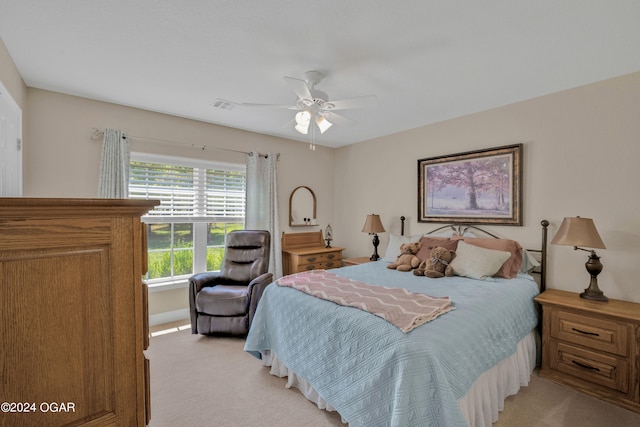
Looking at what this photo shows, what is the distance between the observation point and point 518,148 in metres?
3.01

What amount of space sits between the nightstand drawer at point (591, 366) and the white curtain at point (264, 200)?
10.4ft

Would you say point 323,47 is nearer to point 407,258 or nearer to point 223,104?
point 223,104

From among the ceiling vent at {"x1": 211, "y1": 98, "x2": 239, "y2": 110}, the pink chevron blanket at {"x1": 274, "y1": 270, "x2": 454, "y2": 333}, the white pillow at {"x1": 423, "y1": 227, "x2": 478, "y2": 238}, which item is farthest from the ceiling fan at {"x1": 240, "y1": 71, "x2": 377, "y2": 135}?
the white pillow at {"x1": 423, "y1": 227, "x2": 478, "y2": 238}

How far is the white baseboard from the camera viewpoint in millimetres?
3479

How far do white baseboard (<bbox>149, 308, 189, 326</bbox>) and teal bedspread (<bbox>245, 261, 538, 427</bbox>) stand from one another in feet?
5.40

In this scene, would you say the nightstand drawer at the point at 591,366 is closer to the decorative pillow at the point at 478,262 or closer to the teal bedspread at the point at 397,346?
the teal bedspread at the point at 397,346

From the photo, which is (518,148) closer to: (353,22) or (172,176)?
(353,22)

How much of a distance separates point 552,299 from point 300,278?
2.16 metres

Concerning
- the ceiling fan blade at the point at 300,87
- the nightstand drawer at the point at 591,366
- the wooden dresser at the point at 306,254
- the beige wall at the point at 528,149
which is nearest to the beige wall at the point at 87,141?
the beige wall at the point at 528,149

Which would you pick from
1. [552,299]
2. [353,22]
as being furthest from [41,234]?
[552,299]

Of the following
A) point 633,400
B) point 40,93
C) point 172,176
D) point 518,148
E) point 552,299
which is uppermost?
point 40,93

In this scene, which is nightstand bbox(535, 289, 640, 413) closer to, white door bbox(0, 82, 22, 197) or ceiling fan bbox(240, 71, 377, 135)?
ceiling fan bbox(240, 71, 377, 135)

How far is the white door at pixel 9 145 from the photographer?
188 centimetres

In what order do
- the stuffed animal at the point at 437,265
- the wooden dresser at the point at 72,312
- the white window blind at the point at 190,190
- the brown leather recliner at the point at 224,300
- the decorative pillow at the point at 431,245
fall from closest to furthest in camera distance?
the wooden dresser at the point at 72,312, the stuffed animal at the point at 437,265, the brown leather recliner at the point at 224,300, the decorative pillow at the point at 431,245, the white window blind at the point at 190,190
